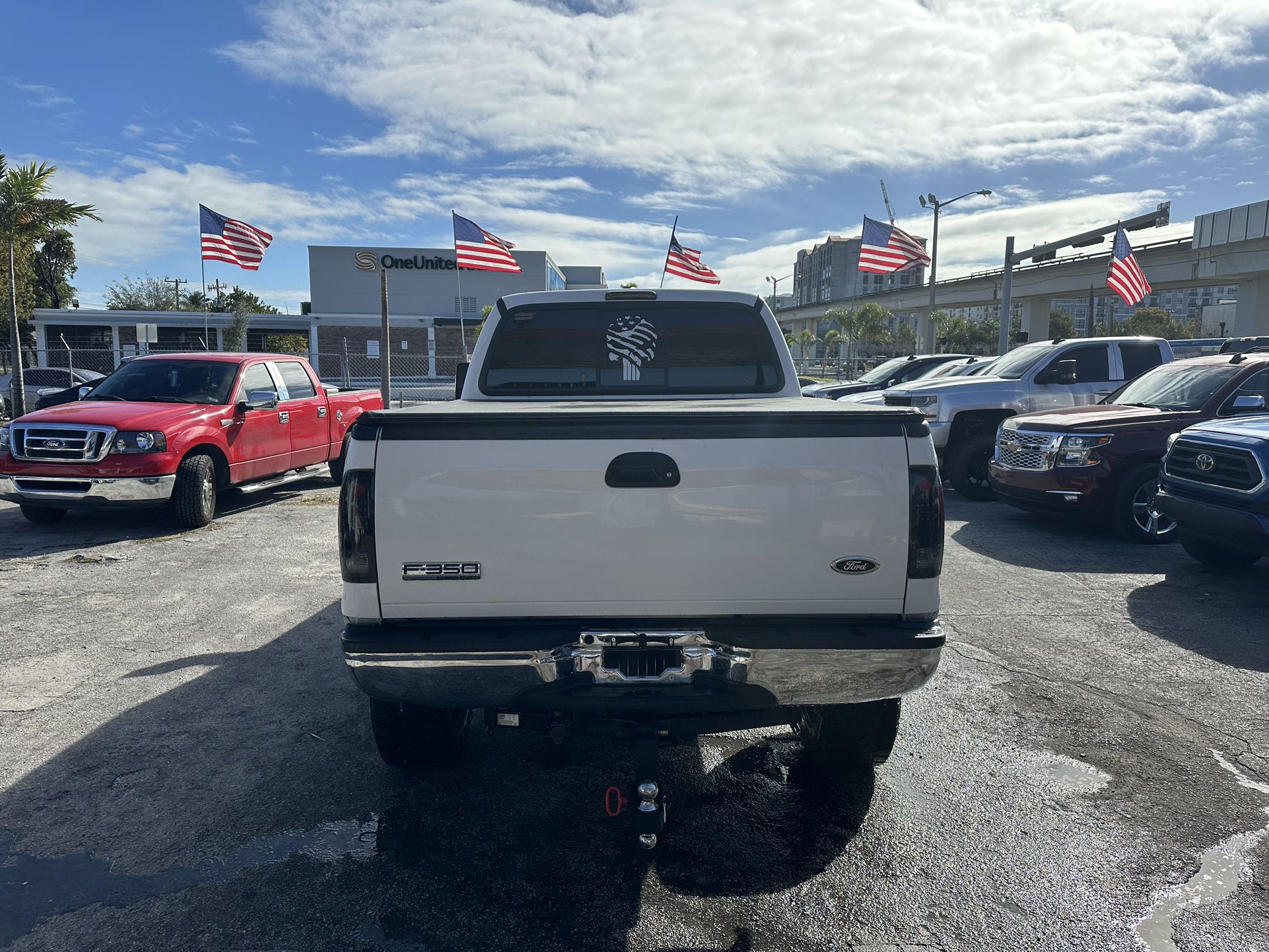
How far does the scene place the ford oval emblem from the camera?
2.93 metres

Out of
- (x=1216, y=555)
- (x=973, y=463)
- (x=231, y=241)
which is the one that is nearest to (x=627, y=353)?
(x=1216, y=555)

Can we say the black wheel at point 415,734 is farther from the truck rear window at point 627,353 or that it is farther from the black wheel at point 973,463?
the black wheel at point 973,463

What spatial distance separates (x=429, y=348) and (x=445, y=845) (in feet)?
150

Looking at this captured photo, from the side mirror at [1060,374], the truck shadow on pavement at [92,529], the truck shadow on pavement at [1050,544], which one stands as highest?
the side mirror at [1060,374]

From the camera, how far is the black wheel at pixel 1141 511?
335 inches

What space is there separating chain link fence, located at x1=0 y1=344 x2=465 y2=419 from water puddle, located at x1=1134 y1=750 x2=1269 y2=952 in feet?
71.0

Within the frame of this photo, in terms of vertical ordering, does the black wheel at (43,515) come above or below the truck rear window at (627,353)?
below

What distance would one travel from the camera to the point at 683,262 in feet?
72.9

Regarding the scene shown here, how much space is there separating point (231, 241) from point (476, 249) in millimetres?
5706

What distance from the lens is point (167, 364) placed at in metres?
10.1

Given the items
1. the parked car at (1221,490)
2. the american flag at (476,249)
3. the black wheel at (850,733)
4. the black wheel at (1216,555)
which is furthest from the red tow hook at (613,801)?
the american flag at (476,249)

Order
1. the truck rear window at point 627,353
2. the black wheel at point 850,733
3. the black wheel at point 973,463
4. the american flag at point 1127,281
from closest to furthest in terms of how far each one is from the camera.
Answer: the black wheel at point 850,733 → the truck rear window at point 627,353 → the black wheel at point 973,463 → the american flag at point 1127,281

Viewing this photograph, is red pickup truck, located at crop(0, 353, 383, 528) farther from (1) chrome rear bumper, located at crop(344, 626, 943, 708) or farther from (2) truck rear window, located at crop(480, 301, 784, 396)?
(1) chrome rear bumper, located at crop(344, 626, 943, 708)

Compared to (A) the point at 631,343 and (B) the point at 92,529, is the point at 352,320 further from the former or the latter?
(A) the point at 631,343
